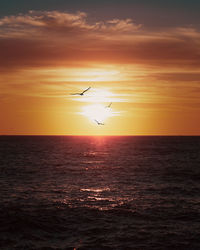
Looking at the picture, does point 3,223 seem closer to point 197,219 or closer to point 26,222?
point 26,222

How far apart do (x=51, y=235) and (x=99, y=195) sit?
43.5 ft

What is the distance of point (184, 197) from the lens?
112 ft

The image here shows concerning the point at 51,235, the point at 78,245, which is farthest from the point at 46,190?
the point at 78,245

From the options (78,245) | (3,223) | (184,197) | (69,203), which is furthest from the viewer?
(184,197)

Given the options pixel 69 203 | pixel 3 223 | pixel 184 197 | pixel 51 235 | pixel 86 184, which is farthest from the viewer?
pixel 86 184

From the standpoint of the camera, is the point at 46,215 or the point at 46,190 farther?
the point at 46,190

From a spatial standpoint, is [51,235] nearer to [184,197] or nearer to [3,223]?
[3,223]

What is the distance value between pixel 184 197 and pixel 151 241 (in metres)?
14.7

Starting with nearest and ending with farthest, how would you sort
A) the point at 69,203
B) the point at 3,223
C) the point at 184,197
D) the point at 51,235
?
the point at 51,235
the point at 3,223
the point at 69,203
the point at 184,197

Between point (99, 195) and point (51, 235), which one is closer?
point (51, 235)

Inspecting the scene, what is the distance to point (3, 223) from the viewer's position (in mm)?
24328

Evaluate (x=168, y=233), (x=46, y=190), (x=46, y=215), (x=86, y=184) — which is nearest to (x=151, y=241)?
(x=168, y=233)

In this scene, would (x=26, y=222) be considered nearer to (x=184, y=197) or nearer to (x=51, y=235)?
(x=51, y=235)

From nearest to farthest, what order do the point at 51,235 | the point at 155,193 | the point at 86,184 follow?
the point at 51,235 < the point at 155,193 < the point at 86,184
